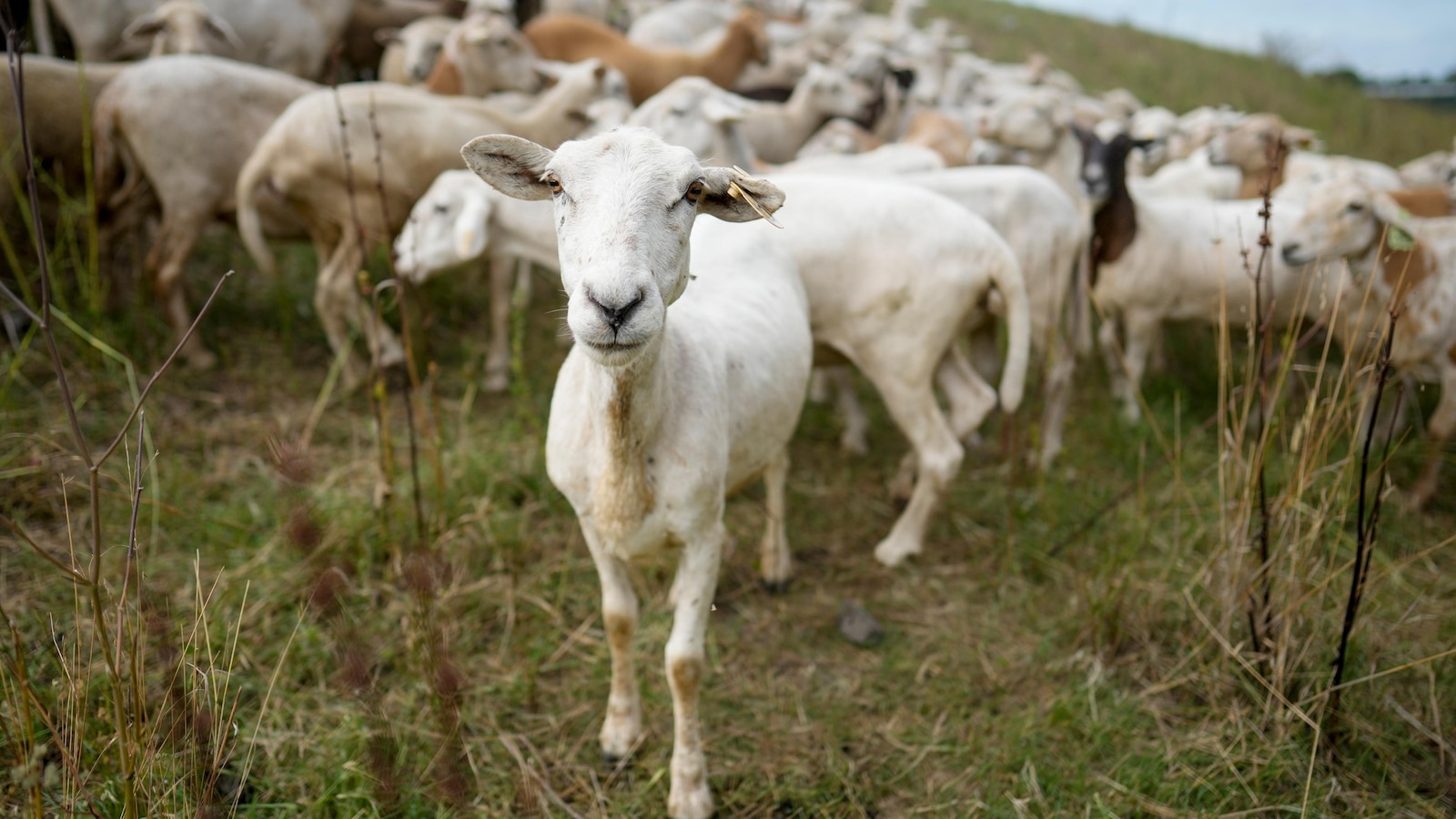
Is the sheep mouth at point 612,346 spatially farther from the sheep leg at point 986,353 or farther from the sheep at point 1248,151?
the sheep at point 1248,151

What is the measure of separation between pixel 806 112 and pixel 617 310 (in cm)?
656

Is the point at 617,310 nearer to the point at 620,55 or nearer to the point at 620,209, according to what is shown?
the point at 620,209

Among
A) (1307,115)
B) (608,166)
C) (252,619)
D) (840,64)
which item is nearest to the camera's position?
(608,166)

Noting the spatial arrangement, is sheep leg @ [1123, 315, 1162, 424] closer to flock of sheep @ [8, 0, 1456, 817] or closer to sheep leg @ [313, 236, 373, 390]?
flock of sheep @ [8, 0, 1456, 817]

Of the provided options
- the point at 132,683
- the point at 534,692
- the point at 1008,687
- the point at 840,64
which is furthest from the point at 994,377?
the point at 840,64

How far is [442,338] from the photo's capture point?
19.9 ft

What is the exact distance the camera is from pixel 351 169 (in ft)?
15.0

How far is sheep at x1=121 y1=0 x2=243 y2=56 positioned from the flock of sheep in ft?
0.09

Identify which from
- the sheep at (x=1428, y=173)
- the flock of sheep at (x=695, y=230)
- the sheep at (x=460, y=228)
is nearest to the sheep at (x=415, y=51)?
the flock of sheep at (x=695, y=230)

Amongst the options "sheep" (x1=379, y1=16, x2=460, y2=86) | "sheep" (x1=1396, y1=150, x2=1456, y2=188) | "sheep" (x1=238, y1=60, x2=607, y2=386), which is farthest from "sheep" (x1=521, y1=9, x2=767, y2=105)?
"sheep" (x1=1396, y1=150, x2=1456, y2=188)

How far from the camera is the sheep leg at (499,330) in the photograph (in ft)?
17.9

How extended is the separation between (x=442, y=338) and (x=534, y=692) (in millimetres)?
3482

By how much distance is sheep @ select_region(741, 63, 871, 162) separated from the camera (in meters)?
7.66

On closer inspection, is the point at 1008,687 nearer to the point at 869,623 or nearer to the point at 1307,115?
the point at 869,623
